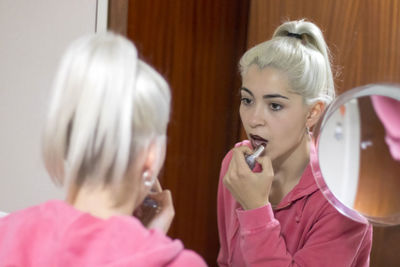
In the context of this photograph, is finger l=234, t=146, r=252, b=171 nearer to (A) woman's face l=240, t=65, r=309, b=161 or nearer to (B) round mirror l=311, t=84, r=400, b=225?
(A) woman's face l=240, t=65, r=309, b=161

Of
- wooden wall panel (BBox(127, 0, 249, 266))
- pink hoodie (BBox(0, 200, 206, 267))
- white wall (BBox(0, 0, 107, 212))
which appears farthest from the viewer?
wooden wall panel (BBox(127, 0, 249, 266))

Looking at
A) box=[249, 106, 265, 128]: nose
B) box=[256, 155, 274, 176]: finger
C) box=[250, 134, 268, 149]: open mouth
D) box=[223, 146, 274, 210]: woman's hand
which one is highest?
box=[249, 106, 265, 128]: nose

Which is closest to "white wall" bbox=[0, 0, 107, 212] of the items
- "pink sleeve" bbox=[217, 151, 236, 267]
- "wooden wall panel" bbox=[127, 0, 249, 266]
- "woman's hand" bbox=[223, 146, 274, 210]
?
"wooden wall panel" bbox=[127, 0, 249, 266]

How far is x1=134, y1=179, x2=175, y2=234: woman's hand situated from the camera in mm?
791

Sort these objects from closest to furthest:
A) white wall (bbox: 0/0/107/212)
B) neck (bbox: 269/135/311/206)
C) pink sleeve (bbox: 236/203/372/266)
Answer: pink sleeve (bbox: 236/203/372/266), neck (bbox: 269/135/311/206), white wall (bbox: 0/0/107/212)

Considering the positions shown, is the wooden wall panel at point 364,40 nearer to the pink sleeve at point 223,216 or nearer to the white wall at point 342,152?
the pink sleeve at point 223,216

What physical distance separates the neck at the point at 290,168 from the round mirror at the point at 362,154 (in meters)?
0.22

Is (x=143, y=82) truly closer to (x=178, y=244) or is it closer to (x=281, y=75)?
(x=178, y=244)

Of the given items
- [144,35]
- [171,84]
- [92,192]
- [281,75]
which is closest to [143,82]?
[92,192]

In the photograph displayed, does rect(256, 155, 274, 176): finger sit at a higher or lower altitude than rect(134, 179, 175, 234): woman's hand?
higher

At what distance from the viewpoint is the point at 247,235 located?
3.11ft

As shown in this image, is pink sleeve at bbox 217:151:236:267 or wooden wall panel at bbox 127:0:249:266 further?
wooden wall panel at bbox 127:0:249:266

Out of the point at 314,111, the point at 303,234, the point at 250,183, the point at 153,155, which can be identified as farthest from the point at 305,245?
the point at 153,155

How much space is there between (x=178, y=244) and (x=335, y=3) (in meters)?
1.06
